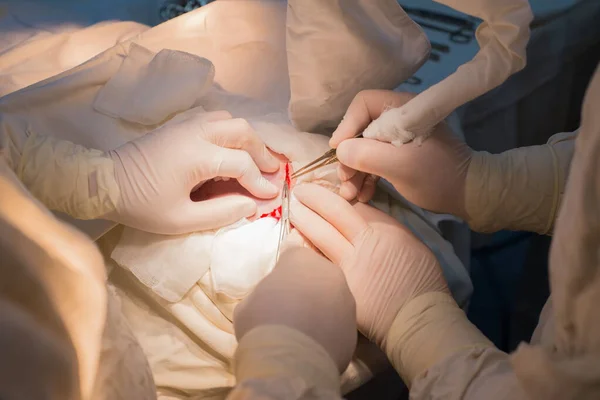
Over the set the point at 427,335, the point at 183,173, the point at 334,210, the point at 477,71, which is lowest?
the point at 427,335

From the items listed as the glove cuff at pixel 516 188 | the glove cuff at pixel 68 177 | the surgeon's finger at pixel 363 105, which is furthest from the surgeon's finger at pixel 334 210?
the glove cuff at pixel 68 177

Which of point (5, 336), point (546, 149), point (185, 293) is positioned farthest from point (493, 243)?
point (5, 336)

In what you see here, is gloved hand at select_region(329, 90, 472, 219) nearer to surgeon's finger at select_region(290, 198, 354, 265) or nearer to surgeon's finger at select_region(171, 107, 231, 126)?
surgeon's finger at select_region(290, 198, 354, 265)

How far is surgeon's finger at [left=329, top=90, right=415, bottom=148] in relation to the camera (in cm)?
111

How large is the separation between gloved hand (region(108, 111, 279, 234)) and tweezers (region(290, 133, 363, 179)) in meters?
0.08

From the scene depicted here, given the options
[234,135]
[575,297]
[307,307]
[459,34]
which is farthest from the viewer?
[459,34]

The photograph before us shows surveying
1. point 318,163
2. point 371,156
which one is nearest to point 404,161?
point 371,156

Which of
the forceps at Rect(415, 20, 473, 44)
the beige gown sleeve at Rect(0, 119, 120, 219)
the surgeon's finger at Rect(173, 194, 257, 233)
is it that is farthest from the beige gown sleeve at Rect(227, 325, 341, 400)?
the forceps at Rect(415, 20, 473, 44)

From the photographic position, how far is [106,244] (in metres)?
1.17

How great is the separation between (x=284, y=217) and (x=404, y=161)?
0.26m

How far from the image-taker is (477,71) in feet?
2.94

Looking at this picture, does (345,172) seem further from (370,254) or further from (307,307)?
(307,307)

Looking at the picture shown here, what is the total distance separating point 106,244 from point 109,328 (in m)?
0.56

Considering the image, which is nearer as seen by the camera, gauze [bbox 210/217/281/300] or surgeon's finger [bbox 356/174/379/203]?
gauze [bbox 210/217/281/300]
